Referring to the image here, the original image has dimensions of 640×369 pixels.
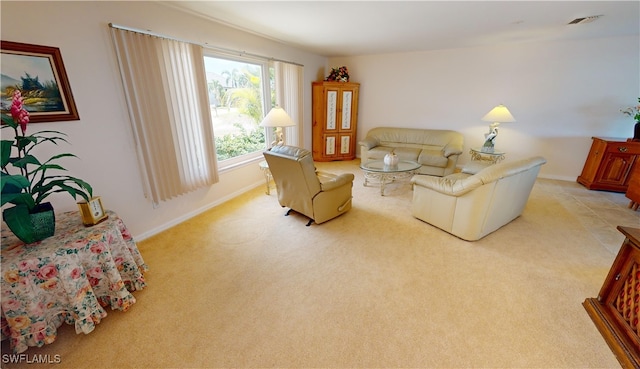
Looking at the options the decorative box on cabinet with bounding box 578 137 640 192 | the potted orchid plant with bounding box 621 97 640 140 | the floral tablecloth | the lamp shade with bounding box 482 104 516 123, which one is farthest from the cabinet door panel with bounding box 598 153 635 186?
the floral tablecloth

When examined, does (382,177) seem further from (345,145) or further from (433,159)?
(345,145)

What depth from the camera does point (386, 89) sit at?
5469 millimetres

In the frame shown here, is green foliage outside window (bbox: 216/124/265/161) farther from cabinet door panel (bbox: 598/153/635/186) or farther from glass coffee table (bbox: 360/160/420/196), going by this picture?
cabinet door panel (bbox: 598/153/635/186)

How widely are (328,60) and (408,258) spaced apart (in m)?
5.12

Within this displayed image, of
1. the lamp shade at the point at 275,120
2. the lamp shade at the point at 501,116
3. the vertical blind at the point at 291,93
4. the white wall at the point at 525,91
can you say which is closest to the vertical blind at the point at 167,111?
the lamp shade at the point at 275,120

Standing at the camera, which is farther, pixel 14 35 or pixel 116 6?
pixel 116 6

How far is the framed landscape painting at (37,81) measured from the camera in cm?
169

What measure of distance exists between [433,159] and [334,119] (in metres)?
2.30

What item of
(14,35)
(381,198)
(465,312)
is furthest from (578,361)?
(14,35)

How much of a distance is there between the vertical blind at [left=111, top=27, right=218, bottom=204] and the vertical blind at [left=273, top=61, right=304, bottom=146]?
1.56 meters

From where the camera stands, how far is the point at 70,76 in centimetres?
196

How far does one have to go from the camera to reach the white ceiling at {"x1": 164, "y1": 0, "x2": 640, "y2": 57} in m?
2.45

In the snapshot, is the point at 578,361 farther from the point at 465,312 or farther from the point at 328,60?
the point at 328,60

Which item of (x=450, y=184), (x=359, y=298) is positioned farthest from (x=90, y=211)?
(x=450, y=184)
